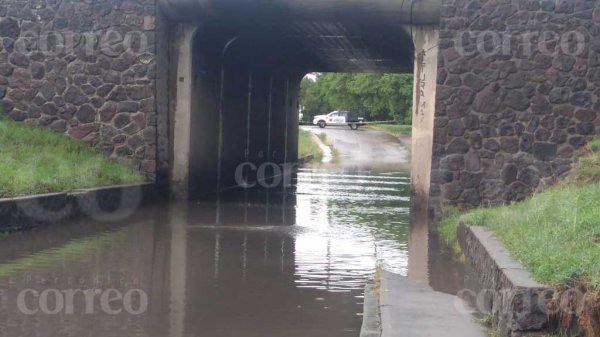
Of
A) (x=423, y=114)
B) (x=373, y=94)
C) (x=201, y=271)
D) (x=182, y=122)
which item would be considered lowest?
(x=201, y=271)

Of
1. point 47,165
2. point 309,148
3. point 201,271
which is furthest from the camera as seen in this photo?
point 309,148

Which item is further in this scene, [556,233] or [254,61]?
[254,61]

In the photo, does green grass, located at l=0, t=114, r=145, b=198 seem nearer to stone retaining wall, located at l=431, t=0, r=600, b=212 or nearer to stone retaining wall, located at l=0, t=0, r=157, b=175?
stone retaining wall, located at l=0, t=0, r=157, b=175

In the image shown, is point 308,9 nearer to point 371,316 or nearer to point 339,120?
point 371,316

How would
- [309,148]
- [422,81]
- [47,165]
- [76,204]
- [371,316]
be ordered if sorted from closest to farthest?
[371,316], [76,204], [47,165], [422,81], [309,148]

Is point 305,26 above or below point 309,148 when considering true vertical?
above

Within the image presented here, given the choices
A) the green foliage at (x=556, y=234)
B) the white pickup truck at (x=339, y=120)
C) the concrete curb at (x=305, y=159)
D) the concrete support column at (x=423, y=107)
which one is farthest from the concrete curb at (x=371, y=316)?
the white pickup truck at (x=339, y=120)

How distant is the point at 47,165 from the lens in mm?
14336

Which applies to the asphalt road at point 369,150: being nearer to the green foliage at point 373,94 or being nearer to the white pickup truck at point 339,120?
the green foliage at point 373,94

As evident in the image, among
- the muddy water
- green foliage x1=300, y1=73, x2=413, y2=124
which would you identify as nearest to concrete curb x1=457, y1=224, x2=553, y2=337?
the muddy water

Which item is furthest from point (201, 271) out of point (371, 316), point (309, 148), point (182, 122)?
point (309, 148)

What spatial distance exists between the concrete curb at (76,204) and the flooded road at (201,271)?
234 mm

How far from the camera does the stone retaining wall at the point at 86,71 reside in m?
16.3

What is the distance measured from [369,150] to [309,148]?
3479 millimetres
